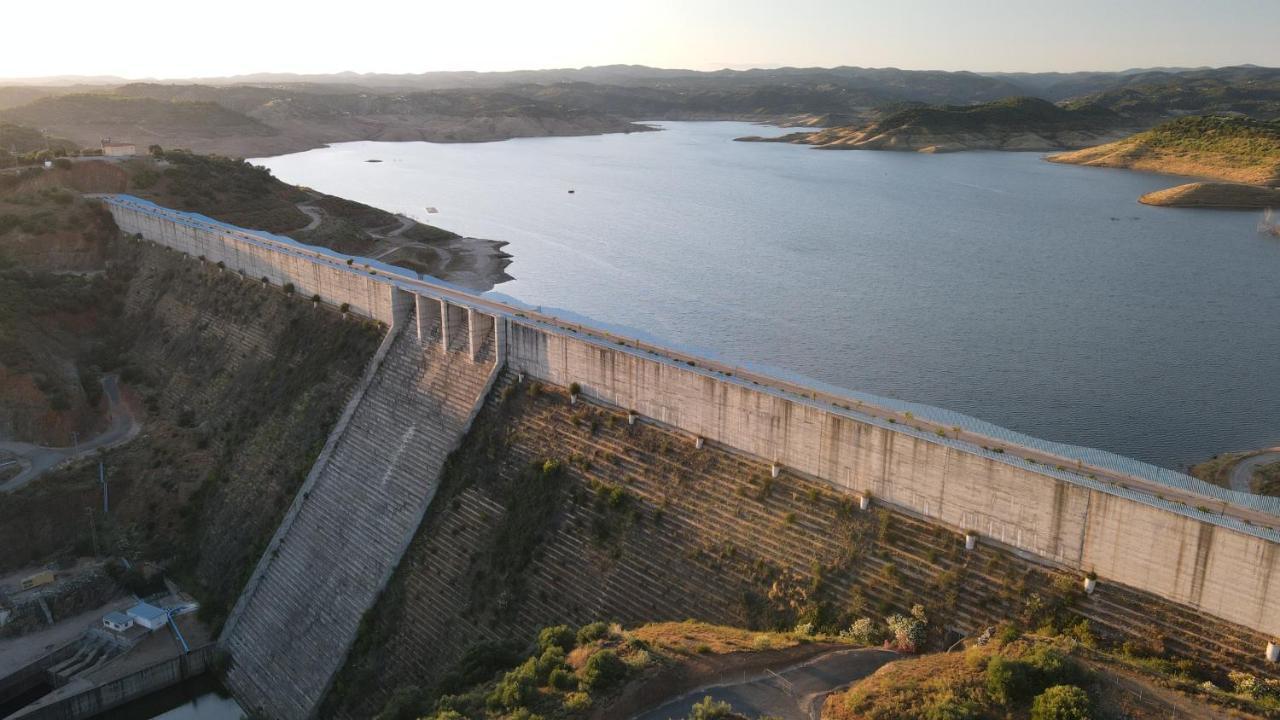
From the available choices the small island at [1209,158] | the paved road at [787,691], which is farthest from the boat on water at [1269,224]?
the paved road at [787,691]

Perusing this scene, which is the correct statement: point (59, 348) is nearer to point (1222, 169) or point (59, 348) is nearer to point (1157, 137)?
point (1222, 169)

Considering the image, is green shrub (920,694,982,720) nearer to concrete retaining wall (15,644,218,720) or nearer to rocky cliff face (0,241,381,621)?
concrete retaining wall (15,644,218,720)

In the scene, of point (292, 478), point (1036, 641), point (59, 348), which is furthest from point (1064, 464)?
point (59, 348)

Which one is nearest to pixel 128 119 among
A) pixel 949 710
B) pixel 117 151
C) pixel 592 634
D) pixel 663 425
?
pixel 117 151

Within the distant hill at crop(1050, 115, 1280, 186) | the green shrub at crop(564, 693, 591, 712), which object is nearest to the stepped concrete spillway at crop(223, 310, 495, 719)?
the green shrub at crop(564, 693, 591, 712)

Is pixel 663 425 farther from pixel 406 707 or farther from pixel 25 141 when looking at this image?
pixel 25 141
